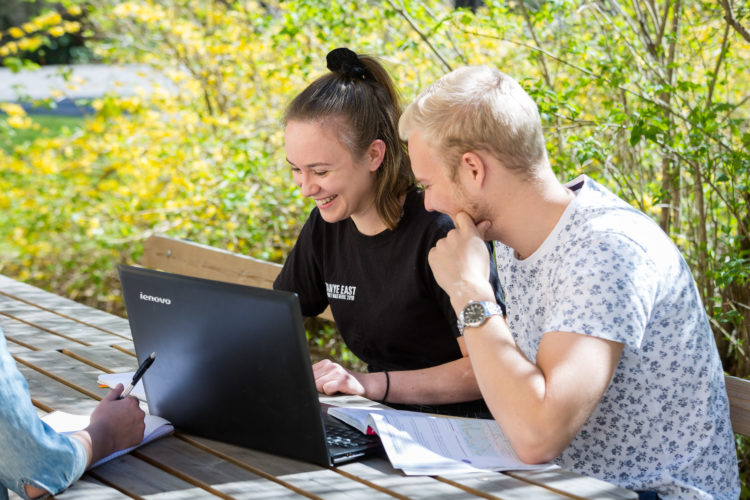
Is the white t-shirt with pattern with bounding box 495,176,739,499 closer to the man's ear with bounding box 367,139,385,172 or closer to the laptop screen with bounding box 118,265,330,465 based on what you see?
the laptop screen with bounding box 118,265,330,465

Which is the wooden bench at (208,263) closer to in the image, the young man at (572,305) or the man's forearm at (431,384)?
the man's forearm at (431,384)

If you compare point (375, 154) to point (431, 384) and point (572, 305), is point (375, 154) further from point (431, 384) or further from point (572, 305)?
point (572, 305)

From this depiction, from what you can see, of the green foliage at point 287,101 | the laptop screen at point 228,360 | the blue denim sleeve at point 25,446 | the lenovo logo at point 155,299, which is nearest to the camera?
the blue denim sleeve at point 25,446

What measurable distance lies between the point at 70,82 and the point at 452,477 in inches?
197

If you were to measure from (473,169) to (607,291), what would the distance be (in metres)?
0.37

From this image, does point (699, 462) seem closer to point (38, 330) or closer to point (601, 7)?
point (38, 330)

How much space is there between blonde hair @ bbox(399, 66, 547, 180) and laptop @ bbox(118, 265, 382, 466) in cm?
52

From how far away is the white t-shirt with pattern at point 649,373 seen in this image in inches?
61.9

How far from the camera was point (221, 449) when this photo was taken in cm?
158

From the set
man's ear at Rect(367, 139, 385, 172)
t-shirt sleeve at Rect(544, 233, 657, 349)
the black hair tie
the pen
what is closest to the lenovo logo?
the pen

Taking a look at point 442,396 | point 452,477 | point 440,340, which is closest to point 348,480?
point 452,477

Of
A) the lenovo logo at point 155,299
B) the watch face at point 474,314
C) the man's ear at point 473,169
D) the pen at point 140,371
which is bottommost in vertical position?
the pen at point 140,371

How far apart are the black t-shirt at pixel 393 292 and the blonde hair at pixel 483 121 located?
443 millimetres

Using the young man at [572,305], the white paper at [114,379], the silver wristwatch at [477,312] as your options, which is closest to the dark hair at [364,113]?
the young man at [572,305]
